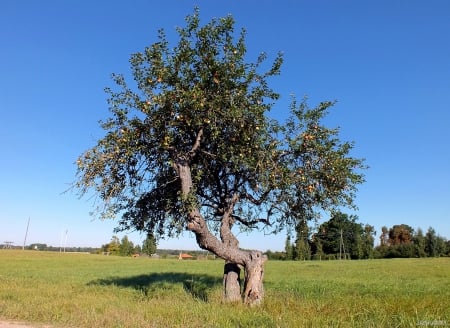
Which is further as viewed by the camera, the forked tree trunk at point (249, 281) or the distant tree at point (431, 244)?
the distant tree at point (431, 244)

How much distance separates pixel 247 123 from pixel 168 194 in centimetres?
529

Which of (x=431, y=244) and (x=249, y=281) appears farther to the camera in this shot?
(x=431, y=244)

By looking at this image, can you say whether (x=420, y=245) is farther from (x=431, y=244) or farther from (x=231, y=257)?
(x=231, y=257)

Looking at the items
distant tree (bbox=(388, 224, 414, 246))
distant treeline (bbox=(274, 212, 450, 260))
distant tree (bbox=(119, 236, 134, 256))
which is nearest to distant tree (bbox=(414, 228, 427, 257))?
distant treeline (bbox=(274, 212, 450, 260))

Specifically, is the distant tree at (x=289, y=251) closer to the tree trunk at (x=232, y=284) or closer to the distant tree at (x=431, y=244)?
the distant tree at (x=431, y=244)

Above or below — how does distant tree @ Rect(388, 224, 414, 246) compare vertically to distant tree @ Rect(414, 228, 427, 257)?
above

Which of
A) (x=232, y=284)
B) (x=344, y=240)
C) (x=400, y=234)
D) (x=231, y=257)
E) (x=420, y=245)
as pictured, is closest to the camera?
(x=231, y=257)

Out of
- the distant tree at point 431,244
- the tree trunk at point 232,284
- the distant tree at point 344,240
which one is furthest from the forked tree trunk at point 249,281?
the distant tree at point 431,244

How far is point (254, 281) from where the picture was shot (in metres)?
15.4

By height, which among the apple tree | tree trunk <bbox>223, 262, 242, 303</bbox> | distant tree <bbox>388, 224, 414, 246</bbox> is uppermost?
distant tree <bbox>388, 224, 414, 246</bbox>

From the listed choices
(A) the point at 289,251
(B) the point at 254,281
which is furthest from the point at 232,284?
(A) the point at 289,251

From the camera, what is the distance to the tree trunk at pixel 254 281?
49.5 feet

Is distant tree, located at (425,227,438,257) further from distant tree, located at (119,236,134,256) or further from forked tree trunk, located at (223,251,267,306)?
forked tree trunk, located at (223,251,267,306)

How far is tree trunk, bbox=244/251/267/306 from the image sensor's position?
15102 mm
